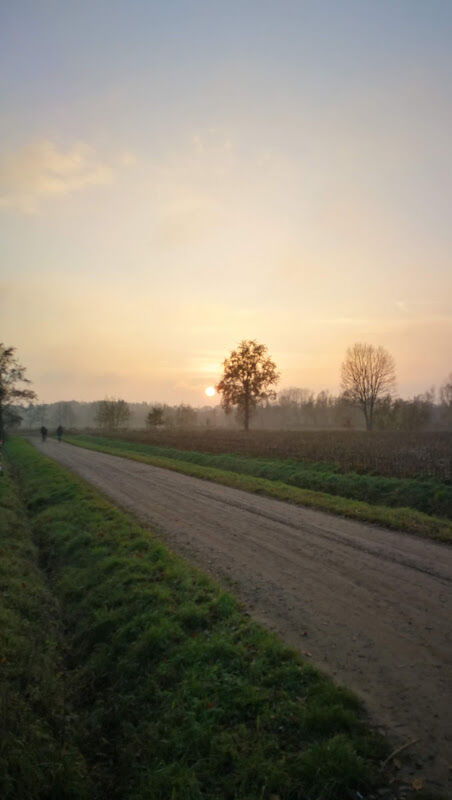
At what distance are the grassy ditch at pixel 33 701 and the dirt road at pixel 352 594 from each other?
9.61 ft

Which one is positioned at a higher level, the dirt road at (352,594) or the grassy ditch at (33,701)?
the dirt road at (352,594)

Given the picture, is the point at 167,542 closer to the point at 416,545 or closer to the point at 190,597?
the point at 190,597

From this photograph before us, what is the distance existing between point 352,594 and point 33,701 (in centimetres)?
494

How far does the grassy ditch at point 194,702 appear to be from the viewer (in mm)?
4082

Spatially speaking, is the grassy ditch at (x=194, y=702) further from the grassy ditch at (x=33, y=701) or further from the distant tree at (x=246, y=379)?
the distant tree at (x=246, y=379)

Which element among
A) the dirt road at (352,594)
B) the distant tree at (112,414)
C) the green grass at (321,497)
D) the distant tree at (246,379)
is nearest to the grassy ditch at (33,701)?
the dirt road at (352,594)

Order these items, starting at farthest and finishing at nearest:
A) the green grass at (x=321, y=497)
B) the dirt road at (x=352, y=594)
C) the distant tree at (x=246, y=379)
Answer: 1. the distant tree at (x=246, y=379)
2. the green grass at (x=321, y=497)
3. the dirt road at (x=352, y=594)

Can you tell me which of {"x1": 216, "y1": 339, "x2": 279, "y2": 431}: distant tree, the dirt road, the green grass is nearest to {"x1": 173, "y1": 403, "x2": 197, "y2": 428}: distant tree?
{"x1": 216, "y1": 339, "x2": 279, "y2": 431}: distant tree

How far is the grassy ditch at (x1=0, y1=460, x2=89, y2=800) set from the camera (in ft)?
14.0

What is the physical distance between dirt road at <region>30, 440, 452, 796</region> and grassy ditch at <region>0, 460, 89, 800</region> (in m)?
2.93

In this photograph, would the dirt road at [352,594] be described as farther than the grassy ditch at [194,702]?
Yes

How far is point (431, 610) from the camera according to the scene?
6.70 metres

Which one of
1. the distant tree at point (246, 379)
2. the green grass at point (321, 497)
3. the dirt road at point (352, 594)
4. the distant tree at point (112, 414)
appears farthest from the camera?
the distant tree at point (112, 414)

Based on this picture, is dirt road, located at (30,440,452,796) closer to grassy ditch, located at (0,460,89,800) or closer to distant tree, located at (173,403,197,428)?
grassy ditch, located at (0,460,89,800)
